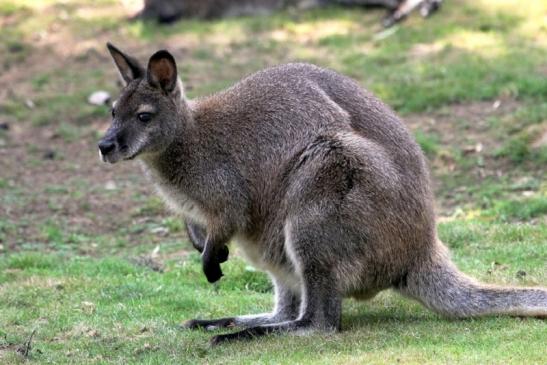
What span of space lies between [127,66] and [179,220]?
4331 mm

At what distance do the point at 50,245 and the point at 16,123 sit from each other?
4603 millimetres

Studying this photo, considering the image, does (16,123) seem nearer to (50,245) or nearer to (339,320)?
(50,245)

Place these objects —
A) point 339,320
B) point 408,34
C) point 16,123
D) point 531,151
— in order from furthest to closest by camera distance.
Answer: point 408,34, point 16,123, point 531,151, point 339,320

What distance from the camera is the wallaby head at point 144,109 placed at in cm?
688

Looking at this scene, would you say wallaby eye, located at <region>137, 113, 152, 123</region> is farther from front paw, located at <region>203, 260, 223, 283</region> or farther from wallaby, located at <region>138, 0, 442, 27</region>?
wallaby, located at <region>138, 0, 442, 27</region>

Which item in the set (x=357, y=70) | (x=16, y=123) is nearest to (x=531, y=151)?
(x=357, y=70)

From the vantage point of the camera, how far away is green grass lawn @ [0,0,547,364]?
22.0 feet

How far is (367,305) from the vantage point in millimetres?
7621

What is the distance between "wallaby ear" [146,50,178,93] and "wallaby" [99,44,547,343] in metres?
0.01

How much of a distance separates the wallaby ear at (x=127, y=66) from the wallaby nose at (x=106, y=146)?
20.3 inches

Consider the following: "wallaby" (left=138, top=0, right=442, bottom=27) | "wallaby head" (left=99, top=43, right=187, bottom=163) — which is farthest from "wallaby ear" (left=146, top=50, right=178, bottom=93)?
"wallaby" (left=138, top=0, right=442, bottom=27)

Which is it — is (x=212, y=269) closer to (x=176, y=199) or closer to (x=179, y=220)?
(x=176, y=199)

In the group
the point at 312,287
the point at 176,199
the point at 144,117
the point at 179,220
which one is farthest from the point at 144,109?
the point at 179,220

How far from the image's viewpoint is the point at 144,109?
22.9 ft
